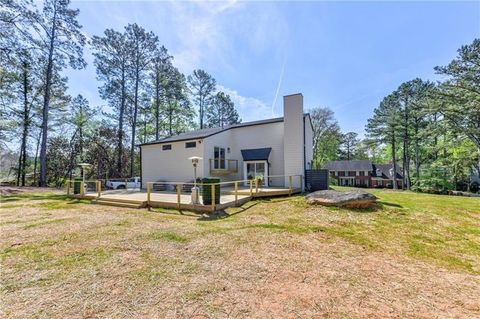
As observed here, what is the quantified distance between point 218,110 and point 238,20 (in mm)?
20905

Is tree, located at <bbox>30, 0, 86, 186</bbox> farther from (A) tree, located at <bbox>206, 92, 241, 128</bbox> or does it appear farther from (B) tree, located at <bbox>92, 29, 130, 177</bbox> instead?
(A) tree, located at <bbox>206, 92, 241, 128</bbox>

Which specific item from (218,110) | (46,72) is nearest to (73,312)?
(46,72)

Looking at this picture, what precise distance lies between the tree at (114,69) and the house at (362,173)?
3357cm

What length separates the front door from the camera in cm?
1433

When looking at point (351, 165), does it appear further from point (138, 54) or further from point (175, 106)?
point (138, 54)

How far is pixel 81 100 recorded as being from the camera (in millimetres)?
23984

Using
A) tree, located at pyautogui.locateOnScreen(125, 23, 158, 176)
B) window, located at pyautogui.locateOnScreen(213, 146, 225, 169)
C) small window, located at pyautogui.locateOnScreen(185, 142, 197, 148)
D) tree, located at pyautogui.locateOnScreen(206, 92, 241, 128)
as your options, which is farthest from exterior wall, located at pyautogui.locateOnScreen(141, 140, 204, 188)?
tree, located at pyautogui.locateOnScreen(206, 92, 241, 128)

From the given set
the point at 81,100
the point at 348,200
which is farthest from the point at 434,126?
the point at 81,100

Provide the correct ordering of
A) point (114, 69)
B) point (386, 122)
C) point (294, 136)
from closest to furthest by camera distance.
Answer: point (294, 136) → point (114, 69) → point (386, 122)

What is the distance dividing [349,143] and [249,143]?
117 ft

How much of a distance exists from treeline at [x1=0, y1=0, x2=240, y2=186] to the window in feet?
39.2

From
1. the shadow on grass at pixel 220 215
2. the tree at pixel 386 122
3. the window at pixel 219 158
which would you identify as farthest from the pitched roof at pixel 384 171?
the shadow on grass at pixel 220 215

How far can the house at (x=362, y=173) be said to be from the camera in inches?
1471

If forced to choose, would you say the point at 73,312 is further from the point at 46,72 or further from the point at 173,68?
the point at 173,68
